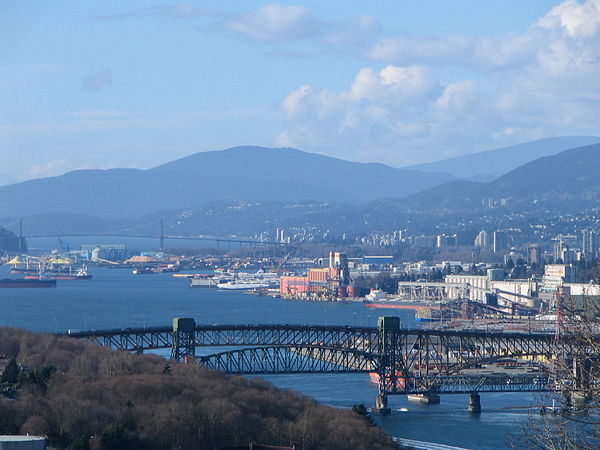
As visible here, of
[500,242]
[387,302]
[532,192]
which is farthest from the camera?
[532,192]

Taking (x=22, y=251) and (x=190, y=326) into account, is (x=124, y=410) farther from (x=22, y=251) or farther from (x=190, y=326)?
(x=22, y=251)

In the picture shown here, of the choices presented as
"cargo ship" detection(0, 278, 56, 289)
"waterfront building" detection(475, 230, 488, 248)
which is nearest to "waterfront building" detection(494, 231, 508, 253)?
"waterfront building" detection(475, 230, 488, 248)

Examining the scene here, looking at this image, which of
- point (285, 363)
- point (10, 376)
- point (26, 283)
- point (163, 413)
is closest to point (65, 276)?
point (26, 283)

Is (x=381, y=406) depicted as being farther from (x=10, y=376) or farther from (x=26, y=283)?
(x=26, y=283)

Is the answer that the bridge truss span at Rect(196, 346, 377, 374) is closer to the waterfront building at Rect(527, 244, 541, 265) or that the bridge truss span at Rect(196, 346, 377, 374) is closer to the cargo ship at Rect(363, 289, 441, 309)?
the cargo ship at Rect(363, 289, 441, 309)

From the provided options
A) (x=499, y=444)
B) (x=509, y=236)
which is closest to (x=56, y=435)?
(x=499, y=444)

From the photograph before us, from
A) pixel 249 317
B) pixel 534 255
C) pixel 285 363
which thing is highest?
pixel 534 255
